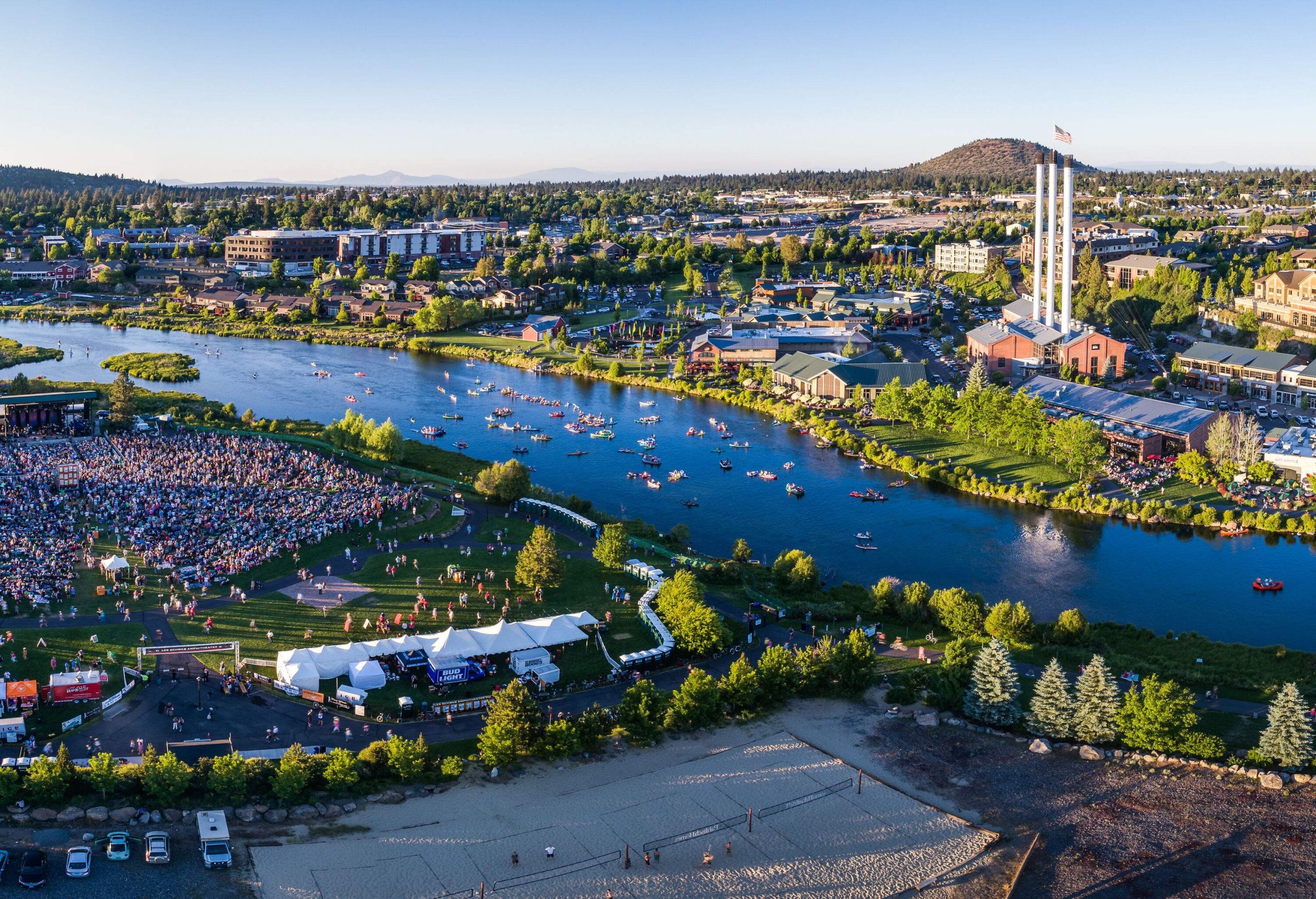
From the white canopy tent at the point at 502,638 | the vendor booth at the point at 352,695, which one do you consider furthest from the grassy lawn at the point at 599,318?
the vendor booth at the point at 352,695

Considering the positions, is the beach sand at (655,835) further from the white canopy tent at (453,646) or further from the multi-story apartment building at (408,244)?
Answer: the multi-story apartment building at (408,244)

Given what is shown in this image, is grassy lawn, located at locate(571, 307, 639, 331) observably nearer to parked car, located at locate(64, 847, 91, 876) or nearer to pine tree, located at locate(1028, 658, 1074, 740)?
pine tree, located at locate(1028, 658, 1074, 740)

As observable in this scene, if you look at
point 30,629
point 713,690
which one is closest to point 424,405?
point 30,629

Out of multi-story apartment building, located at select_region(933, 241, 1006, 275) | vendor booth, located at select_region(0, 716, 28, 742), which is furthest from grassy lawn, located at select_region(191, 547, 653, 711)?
multi-story apartment building, located at select_region(933, 241, 1006, 275)

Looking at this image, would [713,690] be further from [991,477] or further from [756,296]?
[756,296]

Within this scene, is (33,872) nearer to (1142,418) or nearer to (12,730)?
(12,730)

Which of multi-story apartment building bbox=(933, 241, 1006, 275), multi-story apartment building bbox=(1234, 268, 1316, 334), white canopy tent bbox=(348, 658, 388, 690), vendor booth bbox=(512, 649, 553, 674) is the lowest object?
vendor booth bbox=(512, 649, 553, 674)
